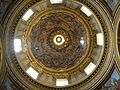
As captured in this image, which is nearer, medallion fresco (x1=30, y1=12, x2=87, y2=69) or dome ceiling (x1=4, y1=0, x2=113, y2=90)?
dome ceiling (x1=4, y1=0, x2=113, y2=90)

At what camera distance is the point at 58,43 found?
2162 centimetres

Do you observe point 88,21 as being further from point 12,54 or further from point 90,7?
point 12,54

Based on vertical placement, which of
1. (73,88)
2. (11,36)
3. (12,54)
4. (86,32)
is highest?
(86,32)

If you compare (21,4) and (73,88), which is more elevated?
(21,4)

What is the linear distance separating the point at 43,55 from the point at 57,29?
8.54ft

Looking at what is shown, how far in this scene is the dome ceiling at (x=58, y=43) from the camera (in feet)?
53.1

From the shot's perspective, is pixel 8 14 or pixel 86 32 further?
pixel 86 32

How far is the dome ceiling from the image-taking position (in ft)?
53.1

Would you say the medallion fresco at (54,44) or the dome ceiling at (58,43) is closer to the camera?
the dome ceiling at (58,43)

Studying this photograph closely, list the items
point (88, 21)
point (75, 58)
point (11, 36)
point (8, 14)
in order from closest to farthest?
1. point (8, 14)
2. point (11, 36)
3. point (88, 21)
4. point (75, 58)

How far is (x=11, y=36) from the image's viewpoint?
16.1m

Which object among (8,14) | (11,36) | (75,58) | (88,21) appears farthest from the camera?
(75,58)

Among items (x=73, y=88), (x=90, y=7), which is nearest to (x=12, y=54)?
(x=73, y=88)

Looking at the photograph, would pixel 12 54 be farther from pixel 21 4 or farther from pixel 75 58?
pixel 75 58
